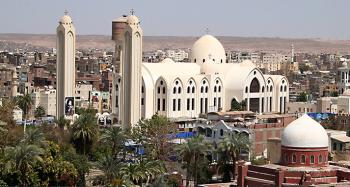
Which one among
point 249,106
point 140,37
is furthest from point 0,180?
point 249,106

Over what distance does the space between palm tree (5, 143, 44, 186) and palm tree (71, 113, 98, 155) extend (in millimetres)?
11068

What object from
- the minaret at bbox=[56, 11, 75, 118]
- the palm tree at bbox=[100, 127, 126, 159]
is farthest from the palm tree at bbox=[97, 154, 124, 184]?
the minaret at bbox=[56, 11, 75, 118]

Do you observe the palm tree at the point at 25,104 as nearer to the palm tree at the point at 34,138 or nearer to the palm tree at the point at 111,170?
the palm tree at the point at 34,138

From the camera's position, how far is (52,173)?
3538cm

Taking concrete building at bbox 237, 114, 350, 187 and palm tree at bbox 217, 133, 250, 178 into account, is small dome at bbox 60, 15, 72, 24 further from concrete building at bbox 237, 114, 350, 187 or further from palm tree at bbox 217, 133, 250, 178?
concrete building at bbox 237, 114, 350, 187

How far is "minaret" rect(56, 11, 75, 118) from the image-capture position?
60.6 metres

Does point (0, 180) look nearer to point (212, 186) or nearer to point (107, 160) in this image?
→ point (107, 160)

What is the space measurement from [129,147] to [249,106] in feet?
79.3

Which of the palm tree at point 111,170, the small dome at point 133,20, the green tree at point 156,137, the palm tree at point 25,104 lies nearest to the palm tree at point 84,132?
the green tree at point 156,137

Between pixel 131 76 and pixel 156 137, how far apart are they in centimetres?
1145

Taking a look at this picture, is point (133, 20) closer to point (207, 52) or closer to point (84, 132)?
point (84, 132)

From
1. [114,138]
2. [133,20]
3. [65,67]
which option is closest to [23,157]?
[114,138]

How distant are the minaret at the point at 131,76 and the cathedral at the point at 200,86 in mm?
504

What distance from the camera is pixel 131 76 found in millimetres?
58344
